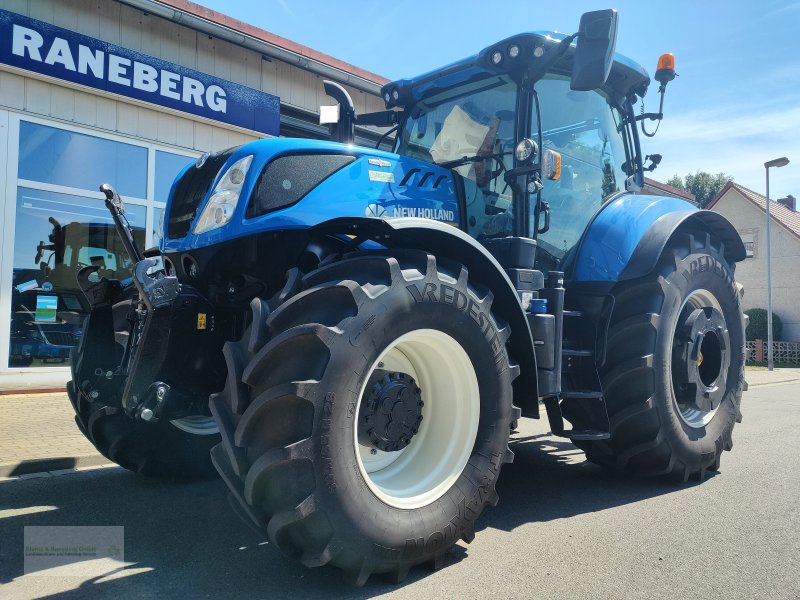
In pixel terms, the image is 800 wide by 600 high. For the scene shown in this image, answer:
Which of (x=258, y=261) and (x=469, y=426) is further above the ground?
(x=258, y=261)

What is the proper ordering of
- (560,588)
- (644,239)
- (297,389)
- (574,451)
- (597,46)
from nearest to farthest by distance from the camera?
(297,389) < (560,588) < (597,46) < (644,239) < (574,451)

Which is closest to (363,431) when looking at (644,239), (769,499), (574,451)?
(644,239)

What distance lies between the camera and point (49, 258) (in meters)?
9.17

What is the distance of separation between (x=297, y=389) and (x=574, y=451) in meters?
4.09

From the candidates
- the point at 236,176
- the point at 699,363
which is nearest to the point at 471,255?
the point at 236,176

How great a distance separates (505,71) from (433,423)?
2.43 metres

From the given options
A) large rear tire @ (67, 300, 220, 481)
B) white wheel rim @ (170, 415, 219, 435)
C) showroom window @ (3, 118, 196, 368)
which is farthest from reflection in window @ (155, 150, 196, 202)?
white wheel rim @ (170, 415, 219, 435)

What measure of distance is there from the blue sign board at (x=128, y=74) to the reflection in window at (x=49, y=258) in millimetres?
1710

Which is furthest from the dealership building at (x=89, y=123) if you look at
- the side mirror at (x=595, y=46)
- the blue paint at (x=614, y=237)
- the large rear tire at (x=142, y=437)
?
the side mirror at (x=595, y=46)

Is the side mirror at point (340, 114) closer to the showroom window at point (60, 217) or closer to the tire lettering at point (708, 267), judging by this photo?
the tire lettering at point (708, 267)

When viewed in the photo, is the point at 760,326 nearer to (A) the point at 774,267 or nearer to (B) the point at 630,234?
(A) the point at 774,267

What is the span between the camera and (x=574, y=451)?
5.86 meters

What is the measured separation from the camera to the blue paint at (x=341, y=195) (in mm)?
3125

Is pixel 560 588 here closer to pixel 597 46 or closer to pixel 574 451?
pixel 597 46
